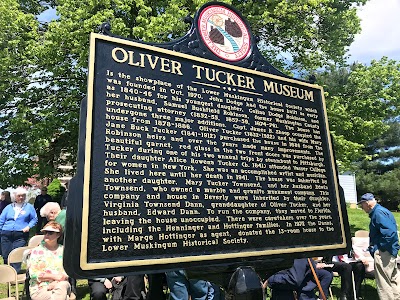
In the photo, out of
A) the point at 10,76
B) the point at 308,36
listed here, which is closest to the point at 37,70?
the point at 10,76

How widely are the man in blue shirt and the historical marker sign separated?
2.67m

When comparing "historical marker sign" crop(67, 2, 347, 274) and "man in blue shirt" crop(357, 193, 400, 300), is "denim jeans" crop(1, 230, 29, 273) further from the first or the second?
"man in blue shirt" crop(357, 193, 400, 300)

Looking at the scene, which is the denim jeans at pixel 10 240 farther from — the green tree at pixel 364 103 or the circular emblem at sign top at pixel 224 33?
the green tree at pixel 364 103

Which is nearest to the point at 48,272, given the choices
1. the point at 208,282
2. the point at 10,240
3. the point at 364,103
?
the point at 208,282

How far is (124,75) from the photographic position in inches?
121

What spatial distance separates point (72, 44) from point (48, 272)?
868 centimetres

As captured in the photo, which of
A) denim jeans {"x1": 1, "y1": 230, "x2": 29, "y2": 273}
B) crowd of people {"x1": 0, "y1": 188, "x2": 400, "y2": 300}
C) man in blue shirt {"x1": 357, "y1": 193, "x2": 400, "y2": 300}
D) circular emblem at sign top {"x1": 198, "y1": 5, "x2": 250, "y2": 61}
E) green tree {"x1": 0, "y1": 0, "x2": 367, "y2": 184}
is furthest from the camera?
green tree {"x1": 0, "y1": 0, "x2": 367, "y2": 184}

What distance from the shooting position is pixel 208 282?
523cm

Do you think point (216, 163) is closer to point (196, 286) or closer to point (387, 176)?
point (196, 286)

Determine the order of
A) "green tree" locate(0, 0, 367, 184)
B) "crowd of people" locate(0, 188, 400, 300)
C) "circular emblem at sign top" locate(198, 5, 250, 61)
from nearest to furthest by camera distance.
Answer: "circular emblem at sign top" locate(198, 5, 250, 61)
"crowd of people" locate(0, 188, 400, 300)
"green tree" locate(0, 0, 367, 184)

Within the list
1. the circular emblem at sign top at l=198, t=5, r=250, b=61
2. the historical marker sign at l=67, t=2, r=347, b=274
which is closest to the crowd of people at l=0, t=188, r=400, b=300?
the historical marker sign at l=67, t=2, r=347, b=274

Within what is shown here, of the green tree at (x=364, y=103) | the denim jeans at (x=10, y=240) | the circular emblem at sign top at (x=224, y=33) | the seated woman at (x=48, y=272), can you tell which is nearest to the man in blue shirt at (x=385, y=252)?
the circular emblem at sign top at (x=224, y=33)

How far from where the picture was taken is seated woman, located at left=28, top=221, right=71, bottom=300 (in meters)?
4.67

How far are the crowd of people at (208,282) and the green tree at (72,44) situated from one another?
6075mm
